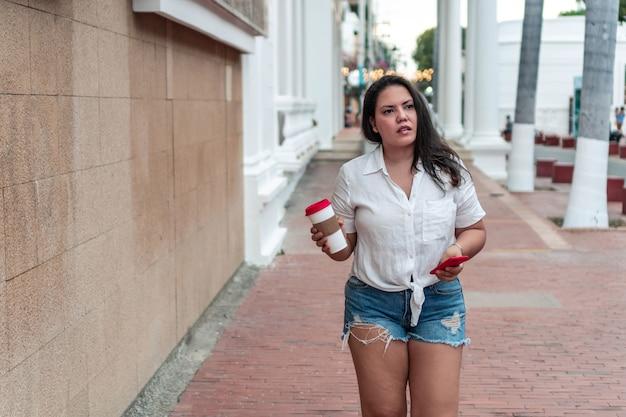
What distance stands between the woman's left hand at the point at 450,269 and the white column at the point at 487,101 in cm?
2032

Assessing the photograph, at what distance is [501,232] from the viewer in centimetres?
1430

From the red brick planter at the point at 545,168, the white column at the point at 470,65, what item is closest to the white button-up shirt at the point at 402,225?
the red brick planter at the point at 545,168

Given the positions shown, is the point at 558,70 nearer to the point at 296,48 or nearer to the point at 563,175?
the point at 563,175

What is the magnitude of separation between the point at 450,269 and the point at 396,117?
625 mm

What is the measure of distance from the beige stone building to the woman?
3.87ft

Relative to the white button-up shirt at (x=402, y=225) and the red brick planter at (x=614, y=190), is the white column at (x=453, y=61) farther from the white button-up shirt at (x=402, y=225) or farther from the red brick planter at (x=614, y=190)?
the white button-up shirt at (x=402, y=225)

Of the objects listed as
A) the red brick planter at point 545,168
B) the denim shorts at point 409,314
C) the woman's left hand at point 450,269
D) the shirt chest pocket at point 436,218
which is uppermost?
the shirt chest pocket at point 436,218

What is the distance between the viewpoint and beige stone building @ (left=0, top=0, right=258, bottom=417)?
4074 millimetres

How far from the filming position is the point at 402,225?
4.00m

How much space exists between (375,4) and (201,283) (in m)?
80.5

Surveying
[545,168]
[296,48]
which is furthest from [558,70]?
[296,48]

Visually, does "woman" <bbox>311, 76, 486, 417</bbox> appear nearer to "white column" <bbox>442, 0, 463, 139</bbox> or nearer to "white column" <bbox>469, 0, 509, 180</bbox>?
"white column" <bbox>469, 0, 509, 180</bbox>

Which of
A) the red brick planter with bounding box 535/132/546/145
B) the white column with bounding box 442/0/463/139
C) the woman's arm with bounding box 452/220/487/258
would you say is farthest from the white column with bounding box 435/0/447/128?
the woman's arm with bounding box 452/220/487/258

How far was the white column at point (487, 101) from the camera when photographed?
77.8ft
